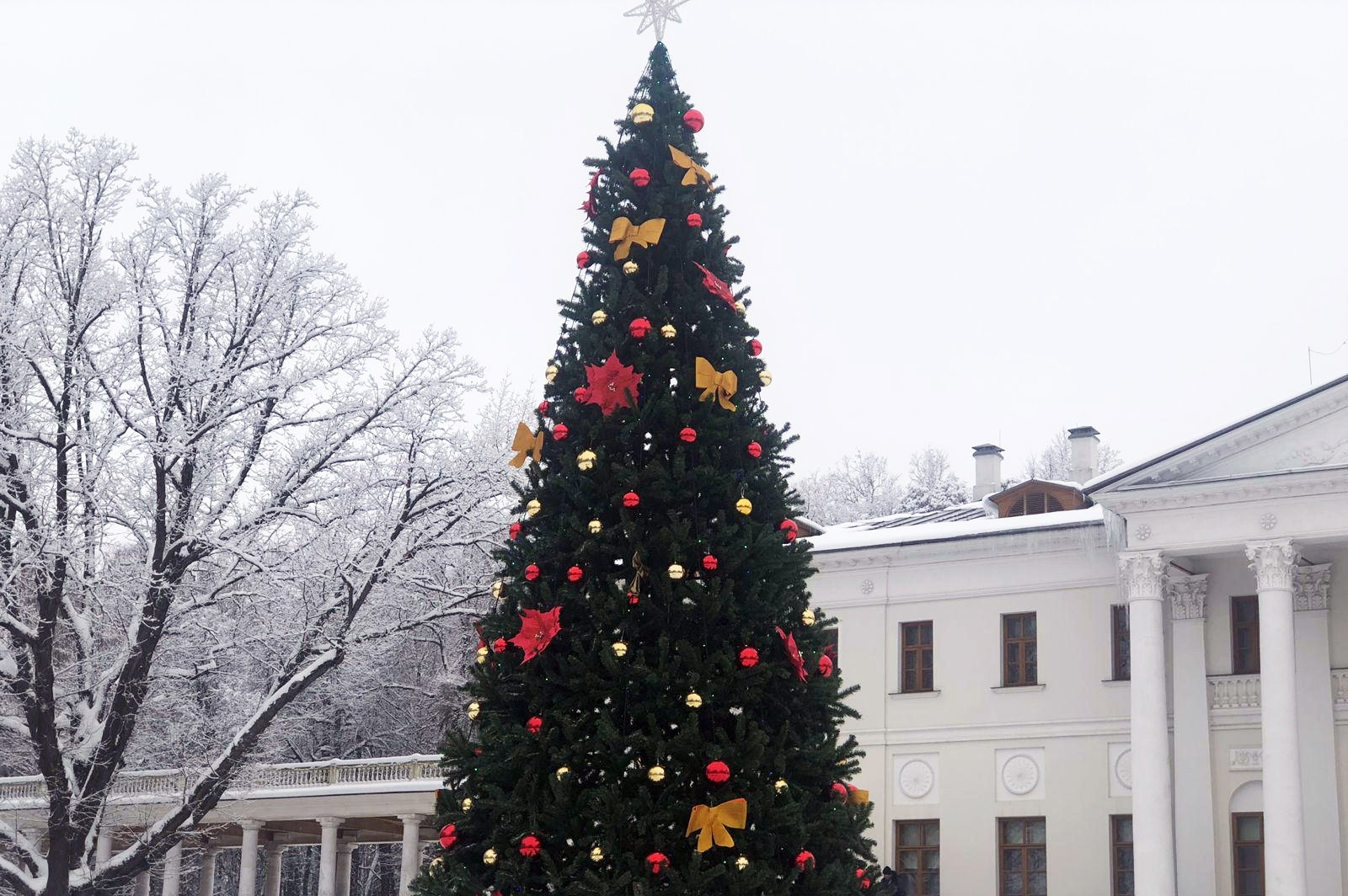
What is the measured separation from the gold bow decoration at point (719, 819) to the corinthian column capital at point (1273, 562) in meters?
17.6

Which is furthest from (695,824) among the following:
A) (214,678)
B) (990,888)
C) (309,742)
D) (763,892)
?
(309,742)

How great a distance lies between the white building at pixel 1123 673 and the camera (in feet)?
78.9

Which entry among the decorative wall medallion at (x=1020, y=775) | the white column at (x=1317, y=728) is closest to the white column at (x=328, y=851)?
the decorative wall medallion at (x=1020, y=775)

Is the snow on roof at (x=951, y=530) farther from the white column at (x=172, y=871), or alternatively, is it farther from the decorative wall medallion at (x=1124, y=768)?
the white column at (x=172, y=871)

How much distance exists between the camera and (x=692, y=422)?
950cm

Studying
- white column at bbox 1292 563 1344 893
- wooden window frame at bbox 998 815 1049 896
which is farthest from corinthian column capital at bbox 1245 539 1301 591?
wooden window frame at bbox 998 815 1049 896

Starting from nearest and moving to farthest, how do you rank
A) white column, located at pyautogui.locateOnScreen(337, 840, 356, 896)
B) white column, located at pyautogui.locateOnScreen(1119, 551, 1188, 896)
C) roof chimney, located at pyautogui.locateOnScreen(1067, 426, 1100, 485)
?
white column, located at pyautogui.locateOnScreen(1119, 551, 1188, 896)
roof chimney, located at pyautogui.locateOnScreen(1067, 426, 1100, 485)
white column, located at pyautogui.locateOnScreen(337, 840, 356, 896)

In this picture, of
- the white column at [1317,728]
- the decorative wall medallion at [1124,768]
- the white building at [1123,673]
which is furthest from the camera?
the decorative wall medallion at [1124,768]

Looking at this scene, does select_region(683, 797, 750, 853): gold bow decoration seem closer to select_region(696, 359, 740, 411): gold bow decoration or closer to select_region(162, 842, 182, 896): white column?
select_region(696, 359, 740, 411): gold bow decoration

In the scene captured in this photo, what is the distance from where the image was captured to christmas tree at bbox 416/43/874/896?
8.69 m

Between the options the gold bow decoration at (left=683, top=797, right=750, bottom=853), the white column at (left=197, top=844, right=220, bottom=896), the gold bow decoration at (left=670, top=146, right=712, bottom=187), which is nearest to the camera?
the gold bow decoration at (left=683, top=797, right=750, bottom=853)

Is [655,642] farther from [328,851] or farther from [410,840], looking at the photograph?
[328,851]

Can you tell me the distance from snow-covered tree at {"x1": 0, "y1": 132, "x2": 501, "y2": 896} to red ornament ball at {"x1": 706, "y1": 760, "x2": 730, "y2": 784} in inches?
457

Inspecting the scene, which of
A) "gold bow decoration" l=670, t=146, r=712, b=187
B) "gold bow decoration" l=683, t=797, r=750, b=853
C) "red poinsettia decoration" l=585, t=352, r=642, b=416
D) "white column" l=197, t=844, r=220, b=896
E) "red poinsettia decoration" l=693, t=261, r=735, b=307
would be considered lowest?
"white column" l=197, t=844, r=220, b=896
